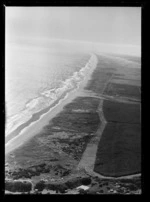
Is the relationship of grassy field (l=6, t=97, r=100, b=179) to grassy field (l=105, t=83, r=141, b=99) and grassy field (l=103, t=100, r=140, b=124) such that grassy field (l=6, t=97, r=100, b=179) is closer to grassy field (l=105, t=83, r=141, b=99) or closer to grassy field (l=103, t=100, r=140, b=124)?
grassy field (l=103, t=100, r=140, b=124)

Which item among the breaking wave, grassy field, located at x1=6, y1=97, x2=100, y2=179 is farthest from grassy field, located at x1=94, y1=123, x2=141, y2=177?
the breaking wave

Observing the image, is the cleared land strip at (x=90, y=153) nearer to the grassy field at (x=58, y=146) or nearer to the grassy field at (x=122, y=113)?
the grassy field at (x=58, y=146)

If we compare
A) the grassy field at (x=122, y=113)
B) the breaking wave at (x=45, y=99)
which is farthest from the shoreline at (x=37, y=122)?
the grassy field at (x=122, y=113)
